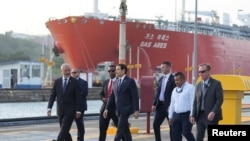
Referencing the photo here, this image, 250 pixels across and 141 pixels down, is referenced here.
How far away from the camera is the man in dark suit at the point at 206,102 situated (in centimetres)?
923

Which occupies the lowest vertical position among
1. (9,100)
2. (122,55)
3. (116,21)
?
(9,100)

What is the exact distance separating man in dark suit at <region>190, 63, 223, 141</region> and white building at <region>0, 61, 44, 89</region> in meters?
36.7

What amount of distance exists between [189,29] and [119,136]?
55.7 m

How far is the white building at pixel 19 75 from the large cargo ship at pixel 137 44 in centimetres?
641

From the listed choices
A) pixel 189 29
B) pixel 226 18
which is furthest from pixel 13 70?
pixel 226 18

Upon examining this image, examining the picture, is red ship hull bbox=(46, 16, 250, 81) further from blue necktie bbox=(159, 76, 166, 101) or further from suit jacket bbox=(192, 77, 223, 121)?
suit jacket bbox=(192, 77, 223, 121)

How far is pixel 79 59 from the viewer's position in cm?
5266

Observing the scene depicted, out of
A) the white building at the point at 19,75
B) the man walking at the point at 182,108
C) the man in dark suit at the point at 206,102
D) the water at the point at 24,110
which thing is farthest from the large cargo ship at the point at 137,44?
the man in dark suit at the point at 206,102

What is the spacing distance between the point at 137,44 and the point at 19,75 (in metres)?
13.2

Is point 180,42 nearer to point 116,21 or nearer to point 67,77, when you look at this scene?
point 116,21

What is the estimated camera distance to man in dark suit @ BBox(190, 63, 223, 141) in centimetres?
923

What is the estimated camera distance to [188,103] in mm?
10094

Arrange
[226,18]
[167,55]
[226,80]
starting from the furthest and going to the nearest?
[226,18]
[167,55]
[226,80]

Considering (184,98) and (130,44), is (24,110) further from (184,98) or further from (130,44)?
(130,44)
